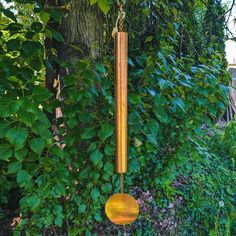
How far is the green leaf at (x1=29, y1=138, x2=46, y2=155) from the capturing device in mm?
1151

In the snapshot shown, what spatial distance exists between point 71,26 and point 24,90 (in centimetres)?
50

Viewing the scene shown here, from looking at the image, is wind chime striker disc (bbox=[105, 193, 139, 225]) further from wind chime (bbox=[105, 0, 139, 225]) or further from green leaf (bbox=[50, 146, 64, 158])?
green leaf (bbox=[50, 146, 64, 158])

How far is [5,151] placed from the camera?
45.7 inches

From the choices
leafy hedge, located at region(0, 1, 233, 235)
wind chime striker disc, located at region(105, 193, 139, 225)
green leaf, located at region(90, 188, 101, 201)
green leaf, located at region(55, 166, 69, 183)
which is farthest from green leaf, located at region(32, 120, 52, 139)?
green leaf, located at region(90, 188, 101, 201)

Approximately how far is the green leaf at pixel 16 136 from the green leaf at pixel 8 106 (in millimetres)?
82

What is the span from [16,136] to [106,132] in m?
0.37

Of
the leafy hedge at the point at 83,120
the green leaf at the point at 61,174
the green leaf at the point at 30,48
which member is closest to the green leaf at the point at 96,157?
the leafy hedge at the point at 83,120

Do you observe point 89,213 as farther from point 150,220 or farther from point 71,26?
point 71,26

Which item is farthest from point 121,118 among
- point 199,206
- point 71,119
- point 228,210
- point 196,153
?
point 228,210

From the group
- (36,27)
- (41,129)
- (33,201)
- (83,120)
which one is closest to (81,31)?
(36,27)

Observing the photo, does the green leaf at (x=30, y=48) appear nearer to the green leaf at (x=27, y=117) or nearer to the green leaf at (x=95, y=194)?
the green leaf at (x=27, y=117)

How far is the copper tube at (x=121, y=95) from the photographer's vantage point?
974 millimetres

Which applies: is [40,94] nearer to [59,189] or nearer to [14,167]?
[14,167]

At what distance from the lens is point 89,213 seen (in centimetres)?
155
